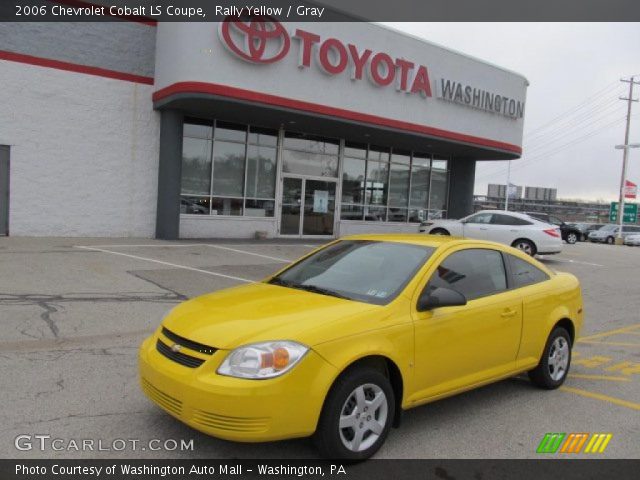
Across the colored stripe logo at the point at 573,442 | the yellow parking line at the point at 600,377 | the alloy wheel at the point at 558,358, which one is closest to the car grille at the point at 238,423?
the colored stripe logo at the point at 573,442

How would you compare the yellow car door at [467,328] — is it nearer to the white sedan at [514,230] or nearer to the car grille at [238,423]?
the car grille at [238,423]

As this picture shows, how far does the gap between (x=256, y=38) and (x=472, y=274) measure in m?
11.9

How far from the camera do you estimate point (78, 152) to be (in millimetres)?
→ 15203

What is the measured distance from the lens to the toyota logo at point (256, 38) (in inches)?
574

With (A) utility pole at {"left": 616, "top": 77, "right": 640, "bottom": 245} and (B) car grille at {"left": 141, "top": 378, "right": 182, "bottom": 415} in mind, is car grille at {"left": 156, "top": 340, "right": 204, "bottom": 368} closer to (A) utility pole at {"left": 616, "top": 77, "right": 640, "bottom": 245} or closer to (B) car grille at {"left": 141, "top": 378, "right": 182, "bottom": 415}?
(B) car grille at {"left": 141, "top": 378, "right": 182, "bottom": 415}

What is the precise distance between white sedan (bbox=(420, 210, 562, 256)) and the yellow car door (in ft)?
41.1

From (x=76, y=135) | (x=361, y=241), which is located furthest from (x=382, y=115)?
(x=361, y=241)

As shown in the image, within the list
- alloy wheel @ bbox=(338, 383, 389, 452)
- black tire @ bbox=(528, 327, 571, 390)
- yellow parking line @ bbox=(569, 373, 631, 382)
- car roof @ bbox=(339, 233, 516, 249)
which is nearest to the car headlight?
alloy wheel @ bbox=(338, 383, 389, 452)

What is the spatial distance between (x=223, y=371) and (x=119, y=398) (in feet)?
5.40

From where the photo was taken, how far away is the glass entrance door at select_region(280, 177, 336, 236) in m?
19.2

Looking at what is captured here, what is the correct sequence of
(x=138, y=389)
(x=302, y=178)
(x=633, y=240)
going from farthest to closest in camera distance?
(x=633, y=240) → (x=302, y=178) → (x=138, y=389)

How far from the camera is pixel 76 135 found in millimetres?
15141

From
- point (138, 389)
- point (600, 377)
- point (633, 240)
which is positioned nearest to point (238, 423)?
point (138, 389)

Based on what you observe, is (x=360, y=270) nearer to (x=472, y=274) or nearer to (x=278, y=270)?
(x=472, y=274)
